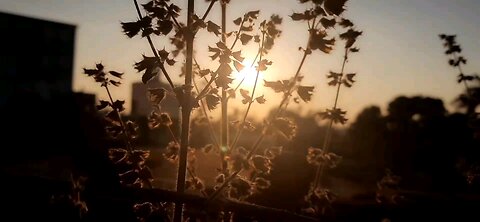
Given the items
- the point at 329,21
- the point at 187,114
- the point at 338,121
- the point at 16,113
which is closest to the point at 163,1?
the point at 187,114

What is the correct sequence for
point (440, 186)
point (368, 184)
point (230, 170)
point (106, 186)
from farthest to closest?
point (368, 184) → point (440, 186) → point (230, 170) → point (106, 186)

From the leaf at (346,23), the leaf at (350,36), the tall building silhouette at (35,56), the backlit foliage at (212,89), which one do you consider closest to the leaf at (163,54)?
the backlit foliage at (212,89)

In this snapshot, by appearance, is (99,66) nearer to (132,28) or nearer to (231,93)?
(132,28)

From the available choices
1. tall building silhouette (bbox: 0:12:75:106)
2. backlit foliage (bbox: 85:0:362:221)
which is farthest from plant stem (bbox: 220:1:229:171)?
tall building silhouette (bbox: 0:12:75:106)

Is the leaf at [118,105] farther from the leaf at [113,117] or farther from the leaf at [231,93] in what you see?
the leaf at [231,93]

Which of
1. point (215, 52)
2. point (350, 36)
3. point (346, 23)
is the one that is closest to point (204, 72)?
point (215, 52)

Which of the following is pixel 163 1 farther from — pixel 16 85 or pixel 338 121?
pixel 16 85

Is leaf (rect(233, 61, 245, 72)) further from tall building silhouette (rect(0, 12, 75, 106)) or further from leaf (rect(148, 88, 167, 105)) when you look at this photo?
tall building silhouette (rect(0, 12, 75, 106))
